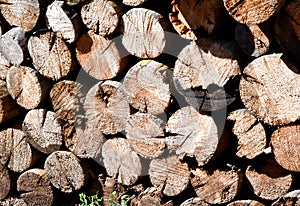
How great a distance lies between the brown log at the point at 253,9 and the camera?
265cm

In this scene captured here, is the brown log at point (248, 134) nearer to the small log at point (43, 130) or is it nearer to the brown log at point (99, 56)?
the brown log at point (99, 56)

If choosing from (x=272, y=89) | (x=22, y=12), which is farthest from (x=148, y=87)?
(x=22, y=12)

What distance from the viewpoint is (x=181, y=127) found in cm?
324

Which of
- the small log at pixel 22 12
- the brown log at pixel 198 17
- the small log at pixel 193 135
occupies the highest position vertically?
the brown log at pixel 198 17

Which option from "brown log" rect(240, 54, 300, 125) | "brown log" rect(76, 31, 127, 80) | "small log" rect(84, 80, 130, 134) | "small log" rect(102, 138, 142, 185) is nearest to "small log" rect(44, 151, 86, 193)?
"small log" rect(102, 138, 142, 185)

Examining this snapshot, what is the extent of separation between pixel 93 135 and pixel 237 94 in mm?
1009

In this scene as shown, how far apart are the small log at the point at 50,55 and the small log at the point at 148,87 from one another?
0.43 metres

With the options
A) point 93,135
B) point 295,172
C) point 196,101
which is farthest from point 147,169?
point 295,172

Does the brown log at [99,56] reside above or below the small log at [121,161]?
above

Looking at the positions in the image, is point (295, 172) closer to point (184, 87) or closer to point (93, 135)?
point (184, 87)

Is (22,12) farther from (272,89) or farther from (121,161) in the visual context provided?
(272,89)

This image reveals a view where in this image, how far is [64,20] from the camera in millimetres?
3416

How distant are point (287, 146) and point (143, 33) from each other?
3.22ft

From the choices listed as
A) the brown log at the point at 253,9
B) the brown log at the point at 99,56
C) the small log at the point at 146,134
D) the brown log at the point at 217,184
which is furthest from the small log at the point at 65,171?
the brown log at the point at 253,9
